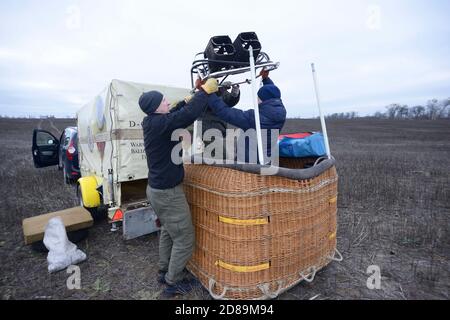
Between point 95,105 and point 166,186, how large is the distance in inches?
124

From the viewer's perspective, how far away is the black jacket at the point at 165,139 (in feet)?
9.25

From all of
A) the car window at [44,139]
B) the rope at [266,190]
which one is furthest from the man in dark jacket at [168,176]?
the car window at [44,139]

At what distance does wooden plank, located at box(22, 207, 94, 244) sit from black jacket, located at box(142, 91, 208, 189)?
6.96ft

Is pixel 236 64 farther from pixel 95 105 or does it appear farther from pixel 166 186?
pixel 95 105

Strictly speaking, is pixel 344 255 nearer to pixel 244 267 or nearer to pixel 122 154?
pixel 244 267

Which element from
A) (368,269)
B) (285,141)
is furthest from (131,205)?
(368,269)

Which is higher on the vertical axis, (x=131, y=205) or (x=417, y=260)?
(x=131, y=205)

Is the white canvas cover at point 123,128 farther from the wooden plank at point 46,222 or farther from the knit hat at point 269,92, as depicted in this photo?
the knit hat at point 269,92

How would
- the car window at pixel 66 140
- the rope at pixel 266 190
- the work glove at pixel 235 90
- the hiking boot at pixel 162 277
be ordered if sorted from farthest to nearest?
the car window at pixel 66 140
the work glove at pixel 235 90
the hiking boot at pixel 162 277
the rope at pixel 266 190

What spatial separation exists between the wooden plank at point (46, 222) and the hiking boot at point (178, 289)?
211 cm

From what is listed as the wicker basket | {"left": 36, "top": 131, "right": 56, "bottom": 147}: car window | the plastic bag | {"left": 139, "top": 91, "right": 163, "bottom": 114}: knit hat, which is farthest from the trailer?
{"left": 36, "top": 131, "right": 56, "bottom": 147}: car window

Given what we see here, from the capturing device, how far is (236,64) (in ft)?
10.8

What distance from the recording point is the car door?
8.79 metres

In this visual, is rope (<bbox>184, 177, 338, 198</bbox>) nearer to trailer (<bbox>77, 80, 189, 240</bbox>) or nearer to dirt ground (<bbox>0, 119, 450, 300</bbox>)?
dirt ground (<bbox>0, 119, 450, 300</bbox>)
